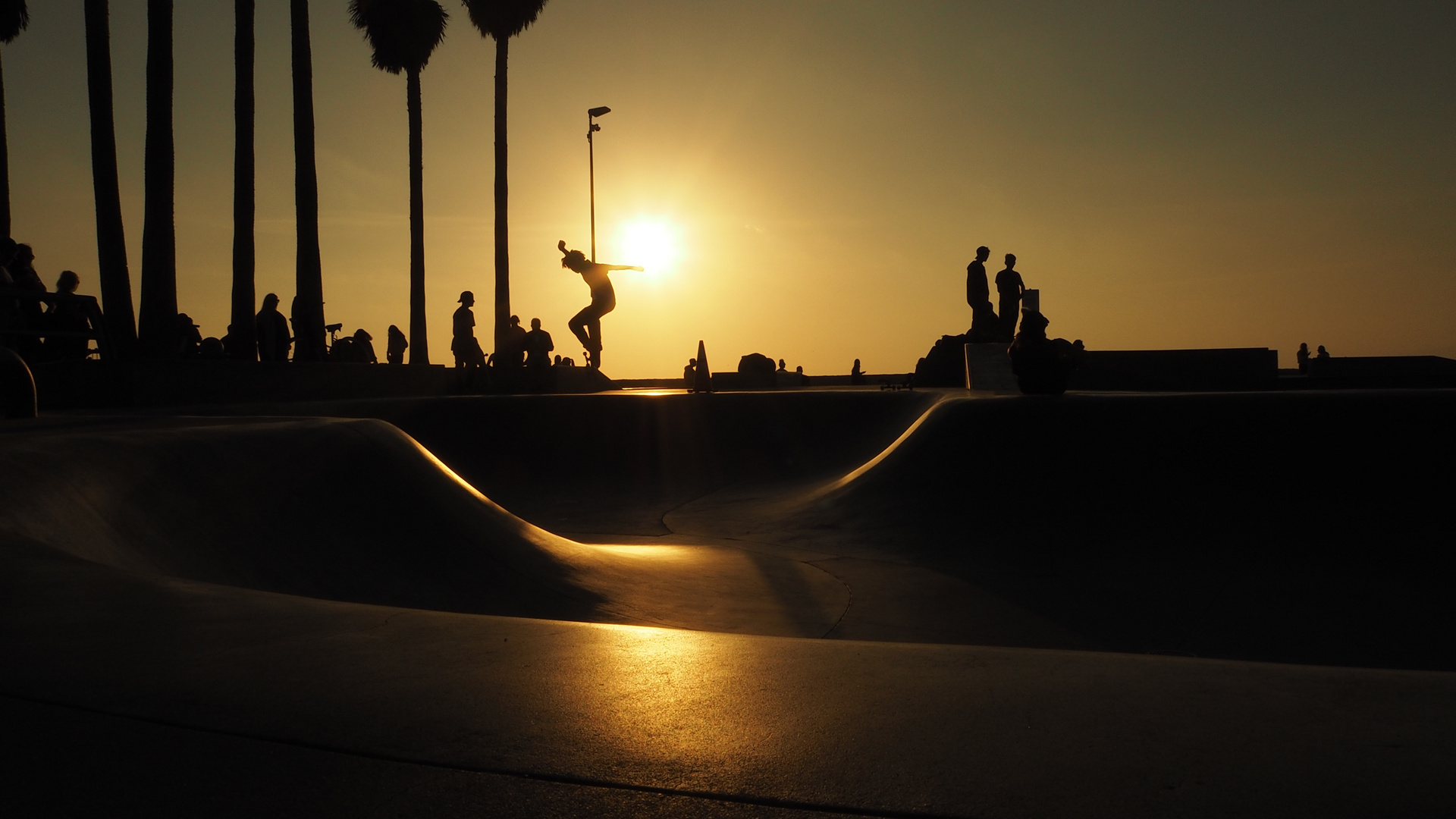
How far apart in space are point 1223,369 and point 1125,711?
59.0 feet

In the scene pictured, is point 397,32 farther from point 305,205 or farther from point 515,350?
point 515,350

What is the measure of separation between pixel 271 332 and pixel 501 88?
1042 centimetres

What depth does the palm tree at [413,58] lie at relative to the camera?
1011 inches

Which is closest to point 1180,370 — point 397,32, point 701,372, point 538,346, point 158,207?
point 701,372

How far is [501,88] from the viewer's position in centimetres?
2416

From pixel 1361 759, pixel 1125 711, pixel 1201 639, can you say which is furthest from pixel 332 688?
pixel 1201 639

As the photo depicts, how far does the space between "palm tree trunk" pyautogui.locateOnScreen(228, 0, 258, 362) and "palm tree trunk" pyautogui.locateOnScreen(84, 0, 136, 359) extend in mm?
2192

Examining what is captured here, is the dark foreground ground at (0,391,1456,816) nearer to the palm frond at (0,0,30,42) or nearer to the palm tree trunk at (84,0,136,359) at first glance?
the palm tree trunk at (84,0,136,359)

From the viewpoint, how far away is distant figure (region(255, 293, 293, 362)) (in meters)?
16.8

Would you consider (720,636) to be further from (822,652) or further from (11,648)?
(11,648)

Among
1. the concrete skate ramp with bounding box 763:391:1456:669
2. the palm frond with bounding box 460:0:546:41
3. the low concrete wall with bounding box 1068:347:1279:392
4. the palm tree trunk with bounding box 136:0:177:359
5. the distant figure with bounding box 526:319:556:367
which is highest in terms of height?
the palm frond with bounding box 460:0:546:41

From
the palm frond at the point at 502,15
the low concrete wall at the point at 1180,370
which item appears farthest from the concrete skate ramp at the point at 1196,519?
the palm frond at the point at 502,15

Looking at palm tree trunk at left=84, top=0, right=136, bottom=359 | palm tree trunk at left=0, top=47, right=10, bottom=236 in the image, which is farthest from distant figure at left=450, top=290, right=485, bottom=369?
palm tree trunk at left=0, top=47, right=10, bottom=236

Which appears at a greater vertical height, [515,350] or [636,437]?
[515,350]
